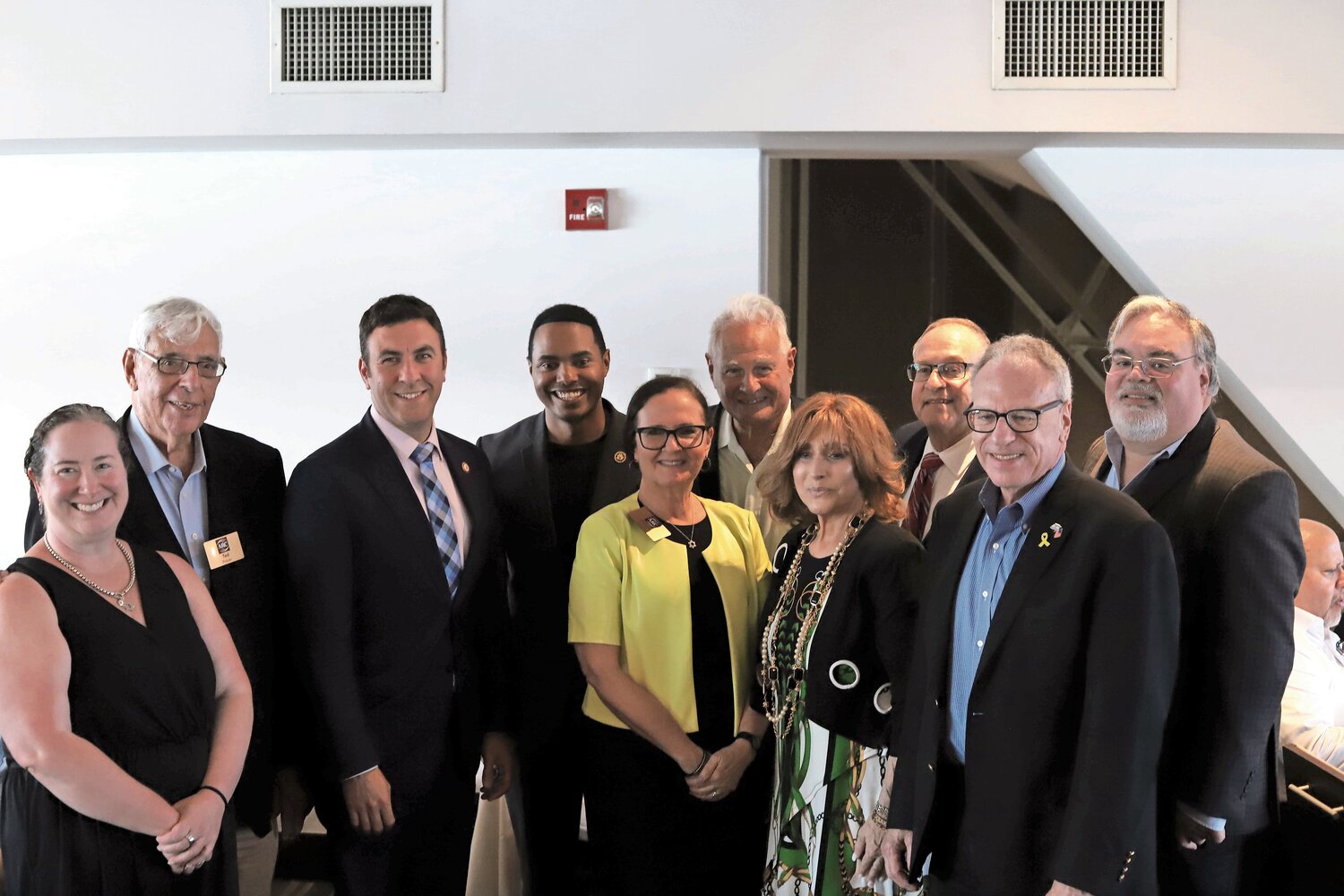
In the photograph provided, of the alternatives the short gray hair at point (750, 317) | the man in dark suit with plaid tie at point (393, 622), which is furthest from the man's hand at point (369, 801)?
the short gray hair at point (750, 317)

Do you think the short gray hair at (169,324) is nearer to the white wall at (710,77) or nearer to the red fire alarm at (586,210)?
the white wall at (710,77)

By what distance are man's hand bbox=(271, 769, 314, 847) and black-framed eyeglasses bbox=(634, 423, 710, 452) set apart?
1187mm

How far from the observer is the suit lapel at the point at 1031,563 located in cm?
195

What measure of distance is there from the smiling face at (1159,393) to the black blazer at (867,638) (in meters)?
0.53

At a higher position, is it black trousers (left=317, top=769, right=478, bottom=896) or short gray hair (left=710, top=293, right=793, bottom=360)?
short gray hair (left=710, top=293, right=793, bottom=360)

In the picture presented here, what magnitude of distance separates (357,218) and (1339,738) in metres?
3.45

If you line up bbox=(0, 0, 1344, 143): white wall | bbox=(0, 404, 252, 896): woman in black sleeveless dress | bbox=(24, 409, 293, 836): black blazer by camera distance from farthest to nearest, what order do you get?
bbox=(0, 0, 1344, 143): white wall, bbox=(24, 409, 293, 836): black blazer, bbox=(0, 404, 252, 896): woman in black sleeveless dress

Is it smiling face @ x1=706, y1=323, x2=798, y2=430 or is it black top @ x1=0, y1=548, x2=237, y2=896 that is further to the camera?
smiling face @ x1=706, y1=323, x2=798, y2=430

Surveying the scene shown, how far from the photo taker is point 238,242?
13.7 ft

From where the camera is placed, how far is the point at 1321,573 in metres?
3.09

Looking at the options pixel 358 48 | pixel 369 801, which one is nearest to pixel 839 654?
pixel 369 801

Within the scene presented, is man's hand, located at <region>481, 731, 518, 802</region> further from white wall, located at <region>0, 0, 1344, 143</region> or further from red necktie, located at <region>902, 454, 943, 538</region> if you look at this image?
white wall, located at <region>0, 0, 1344, 143</region>

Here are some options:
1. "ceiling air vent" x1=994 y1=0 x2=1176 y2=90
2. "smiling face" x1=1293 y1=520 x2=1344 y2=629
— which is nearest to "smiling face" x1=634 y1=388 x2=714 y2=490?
"smiling face" x1=1293 y1=520 x2=1344 y2=629

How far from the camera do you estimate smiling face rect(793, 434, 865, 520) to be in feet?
8.21
